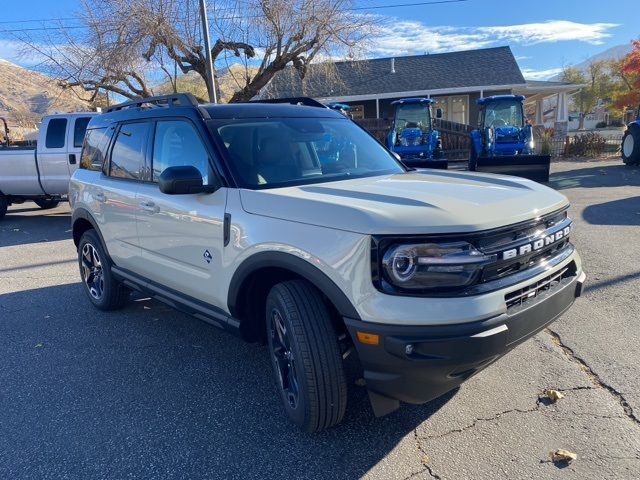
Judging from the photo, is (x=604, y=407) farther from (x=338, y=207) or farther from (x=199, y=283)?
(x=199, y=283)

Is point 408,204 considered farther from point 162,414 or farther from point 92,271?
point 92,271

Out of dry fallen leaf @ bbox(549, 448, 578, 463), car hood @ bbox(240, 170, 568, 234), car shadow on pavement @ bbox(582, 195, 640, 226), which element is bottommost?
dry fallen leaf @ bbox(549, 448, 578, 463)

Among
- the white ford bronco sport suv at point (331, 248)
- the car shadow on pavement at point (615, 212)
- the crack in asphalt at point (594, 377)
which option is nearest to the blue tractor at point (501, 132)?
the car shadow on pavement at point (615, 212)

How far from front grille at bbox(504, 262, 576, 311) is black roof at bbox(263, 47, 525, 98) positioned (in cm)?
2288

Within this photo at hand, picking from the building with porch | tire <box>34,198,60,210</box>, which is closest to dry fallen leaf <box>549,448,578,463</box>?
tire <box>34,198,60,210</box>

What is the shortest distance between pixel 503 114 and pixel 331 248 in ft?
52.3

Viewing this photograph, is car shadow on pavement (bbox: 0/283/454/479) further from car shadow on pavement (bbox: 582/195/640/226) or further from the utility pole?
the utility pole

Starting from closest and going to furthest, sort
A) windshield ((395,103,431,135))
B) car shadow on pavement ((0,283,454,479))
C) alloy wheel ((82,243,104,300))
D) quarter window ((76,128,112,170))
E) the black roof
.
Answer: car shadow on pavement ((0,283,454,479)), quarter window ((76,128,112,170)), alloy wheel ((82,243,104,300)), windshield ((395,103,431,135)), the black roof

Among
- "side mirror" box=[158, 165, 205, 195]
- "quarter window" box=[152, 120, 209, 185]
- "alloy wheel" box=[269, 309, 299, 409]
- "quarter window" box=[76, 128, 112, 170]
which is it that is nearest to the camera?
"alloy wheel" box=[269, 309, 299, 409]

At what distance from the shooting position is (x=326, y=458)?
9.01ft

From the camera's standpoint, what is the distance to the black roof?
25.2 m

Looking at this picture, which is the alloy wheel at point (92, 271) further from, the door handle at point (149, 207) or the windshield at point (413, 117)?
the windshield at point (413, 117)

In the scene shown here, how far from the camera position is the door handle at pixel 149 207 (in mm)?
3841

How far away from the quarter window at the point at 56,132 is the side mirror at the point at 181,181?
8.93 meters
